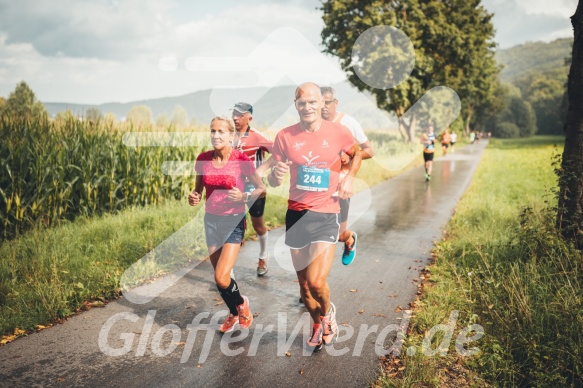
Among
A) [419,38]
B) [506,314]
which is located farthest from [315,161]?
[419,38]

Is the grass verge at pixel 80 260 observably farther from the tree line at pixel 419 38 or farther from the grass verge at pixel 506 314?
the tree line at pixel 419 38

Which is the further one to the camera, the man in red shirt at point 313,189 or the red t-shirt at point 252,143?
the red t-shirt at point 252,143

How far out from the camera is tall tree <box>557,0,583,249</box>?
17.0 ft

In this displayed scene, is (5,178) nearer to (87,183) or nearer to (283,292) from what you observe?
(87,183)

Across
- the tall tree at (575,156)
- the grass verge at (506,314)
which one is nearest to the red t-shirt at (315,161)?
the grass verge at (506,314)

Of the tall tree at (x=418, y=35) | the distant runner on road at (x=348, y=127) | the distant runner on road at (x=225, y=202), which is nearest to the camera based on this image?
the distant runner on road at (x=225, y=202)

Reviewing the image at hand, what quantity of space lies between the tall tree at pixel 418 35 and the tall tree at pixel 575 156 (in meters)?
26.1

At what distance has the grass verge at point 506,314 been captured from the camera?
132 inches

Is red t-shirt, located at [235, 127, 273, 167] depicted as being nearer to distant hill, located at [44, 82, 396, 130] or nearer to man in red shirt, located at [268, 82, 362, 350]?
distant hill, located at [44, 82, 396, 130]

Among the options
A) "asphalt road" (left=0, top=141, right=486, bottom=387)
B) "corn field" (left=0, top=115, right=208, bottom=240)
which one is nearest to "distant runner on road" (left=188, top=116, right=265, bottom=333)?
"asphalt road" (left=0, top=141, right=486, bottom=387)

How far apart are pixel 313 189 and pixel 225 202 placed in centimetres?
89

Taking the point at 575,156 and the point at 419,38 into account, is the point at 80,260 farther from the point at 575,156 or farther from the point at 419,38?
the point at 419,38

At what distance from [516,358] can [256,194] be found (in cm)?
274

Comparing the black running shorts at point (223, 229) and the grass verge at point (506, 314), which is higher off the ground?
the black running shorts at point (223, 229)
